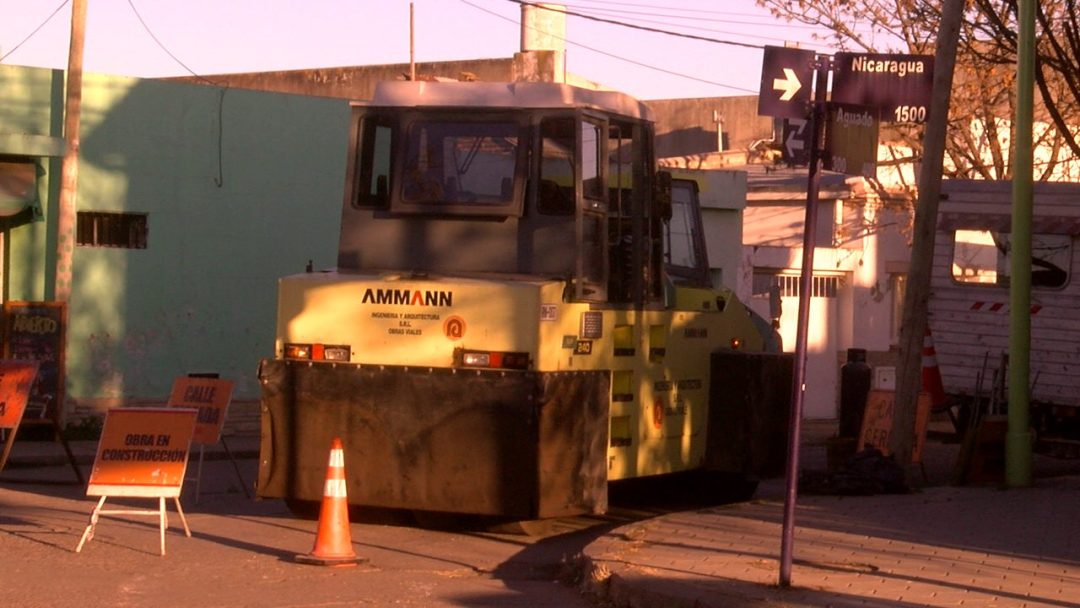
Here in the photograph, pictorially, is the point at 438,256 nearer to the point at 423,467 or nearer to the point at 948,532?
the point at 423,467

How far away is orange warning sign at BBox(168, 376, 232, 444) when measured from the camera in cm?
1472

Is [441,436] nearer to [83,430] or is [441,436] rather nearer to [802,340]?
[802,340]

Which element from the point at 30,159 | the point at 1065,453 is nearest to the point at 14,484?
the point at 30,159

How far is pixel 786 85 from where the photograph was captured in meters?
9.26

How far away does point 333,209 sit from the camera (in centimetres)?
2317

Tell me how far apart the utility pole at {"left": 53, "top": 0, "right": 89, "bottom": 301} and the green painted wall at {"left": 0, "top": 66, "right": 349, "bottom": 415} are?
547 millimetres

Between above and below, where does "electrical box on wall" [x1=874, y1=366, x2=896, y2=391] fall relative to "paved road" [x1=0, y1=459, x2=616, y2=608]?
above

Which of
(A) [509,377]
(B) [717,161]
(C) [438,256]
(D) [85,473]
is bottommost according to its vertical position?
(D) [85,473]

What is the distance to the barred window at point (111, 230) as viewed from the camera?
20766 mm

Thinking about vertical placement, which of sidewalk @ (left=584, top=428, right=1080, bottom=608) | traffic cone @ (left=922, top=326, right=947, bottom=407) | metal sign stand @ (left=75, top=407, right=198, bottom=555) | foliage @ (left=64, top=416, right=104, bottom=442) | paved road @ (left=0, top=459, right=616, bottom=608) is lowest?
foliage @ (left=64, top=416, right=104, bottom=442)

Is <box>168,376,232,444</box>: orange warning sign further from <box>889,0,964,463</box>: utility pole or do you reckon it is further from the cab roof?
A: <box>889,0,964,463</box>: utility pole

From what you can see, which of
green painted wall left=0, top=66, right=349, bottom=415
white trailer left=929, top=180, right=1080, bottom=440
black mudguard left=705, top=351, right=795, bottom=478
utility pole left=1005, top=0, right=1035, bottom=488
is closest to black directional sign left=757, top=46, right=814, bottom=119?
black mudguard left=705, top=351, right=795, bottom=478

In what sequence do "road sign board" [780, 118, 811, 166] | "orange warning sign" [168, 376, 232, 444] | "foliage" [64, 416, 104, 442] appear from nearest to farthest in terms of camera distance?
1. "road sign board" [780, 118, 811, 166]
2. "orange warning sign" [168, 376, 232, 444]
3. "foliage" [64, 416, 104, 442]

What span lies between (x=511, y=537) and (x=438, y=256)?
2.16m
